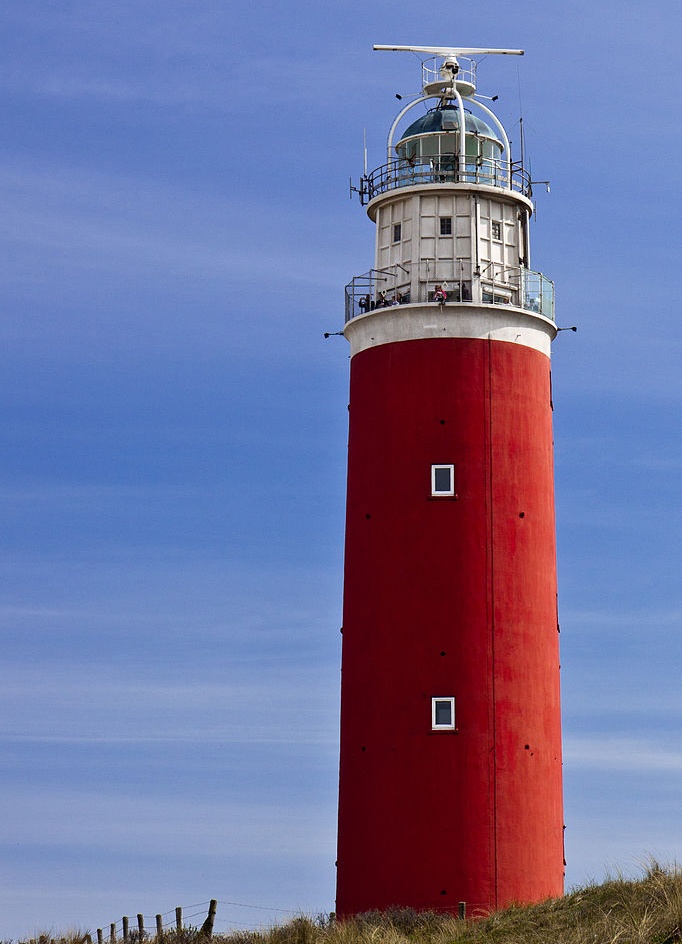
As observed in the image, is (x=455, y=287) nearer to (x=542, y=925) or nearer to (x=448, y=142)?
(x=448, y=142)

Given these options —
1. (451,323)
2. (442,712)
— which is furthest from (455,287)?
(442,712)

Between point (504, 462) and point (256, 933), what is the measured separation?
41.0 ft

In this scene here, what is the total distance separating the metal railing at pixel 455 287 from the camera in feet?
135

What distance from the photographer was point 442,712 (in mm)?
38594

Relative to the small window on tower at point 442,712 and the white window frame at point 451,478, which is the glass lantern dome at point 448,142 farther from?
the small window on tower at point 442,712

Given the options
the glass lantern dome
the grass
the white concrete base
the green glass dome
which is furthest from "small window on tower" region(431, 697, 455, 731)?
the green glass dome

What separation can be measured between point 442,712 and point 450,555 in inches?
146

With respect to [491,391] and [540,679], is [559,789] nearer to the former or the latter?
[540,679]

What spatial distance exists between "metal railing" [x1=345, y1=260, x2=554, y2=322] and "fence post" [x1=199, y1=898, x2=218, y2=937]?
1480cm

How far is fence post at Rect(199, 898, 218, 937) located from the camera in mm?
37287

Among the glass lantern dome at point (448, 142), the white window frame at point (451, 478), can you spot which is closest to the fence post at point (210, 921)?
the white window frame at point (451, 478)

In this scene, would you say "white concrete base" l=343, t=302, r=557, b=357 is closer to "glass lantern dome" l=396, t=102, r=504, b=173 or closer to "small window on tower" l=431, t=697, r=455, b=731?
"glass lantern dome" l=396, t=102, r=504, b=173

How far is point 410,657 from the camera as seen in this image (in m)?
39.0

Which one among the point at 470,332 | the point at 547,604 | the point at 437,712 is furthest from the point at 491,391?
the point at 437,712
